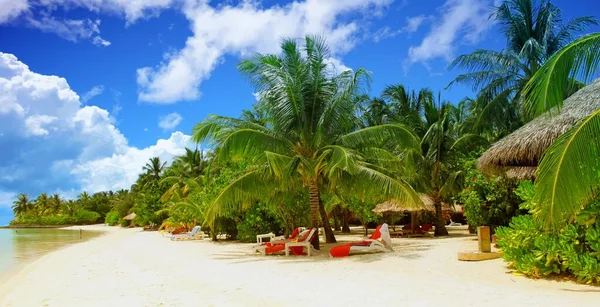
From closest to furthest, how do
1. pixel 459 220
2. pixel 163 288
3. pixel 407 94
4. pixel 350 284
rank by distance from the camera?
pixel 350 284
pixel 163 288
pixel 407 94
pixel 459 220

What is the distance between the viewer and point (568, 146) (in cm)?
449

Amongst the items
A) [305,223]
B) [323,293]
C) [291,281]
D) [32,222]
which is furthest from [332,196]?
[32,222]

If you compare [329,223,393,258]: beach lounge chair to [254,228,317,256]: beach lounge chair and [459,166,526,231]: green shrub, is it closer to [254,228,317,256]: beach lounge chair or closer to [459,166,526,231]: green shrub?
[254,228,317,256]: beach lounge chair

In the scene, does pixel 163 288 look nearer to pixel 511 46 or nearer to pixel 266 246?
pixel 266 246

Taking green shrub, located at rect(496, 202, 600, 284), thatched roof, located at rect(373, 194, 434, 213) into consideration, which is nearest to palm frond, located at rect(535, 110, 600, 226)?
green shrub, located at rect(496, 202, 600, 284)

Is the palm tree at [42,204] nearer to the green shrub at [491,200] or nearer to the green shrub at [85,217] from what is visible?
the green shrub at [85,217]

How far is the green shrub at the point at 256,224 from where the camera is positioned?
15.7m

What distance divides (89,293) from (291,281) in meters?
3.24

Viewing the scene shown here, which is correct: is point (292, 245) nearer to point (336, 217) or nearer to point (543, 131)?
point (543, 131)

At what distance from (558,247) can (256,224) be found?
11431mm

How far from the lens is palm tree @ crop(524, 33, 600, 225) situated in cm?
452

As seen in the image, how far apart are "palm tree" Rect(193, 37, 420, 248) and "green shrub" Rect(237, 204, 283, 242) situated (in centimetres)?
394

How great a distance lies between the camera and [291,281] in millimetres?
7141

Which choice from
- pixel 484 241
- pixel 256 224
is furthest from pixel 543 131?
pixel 256 224
